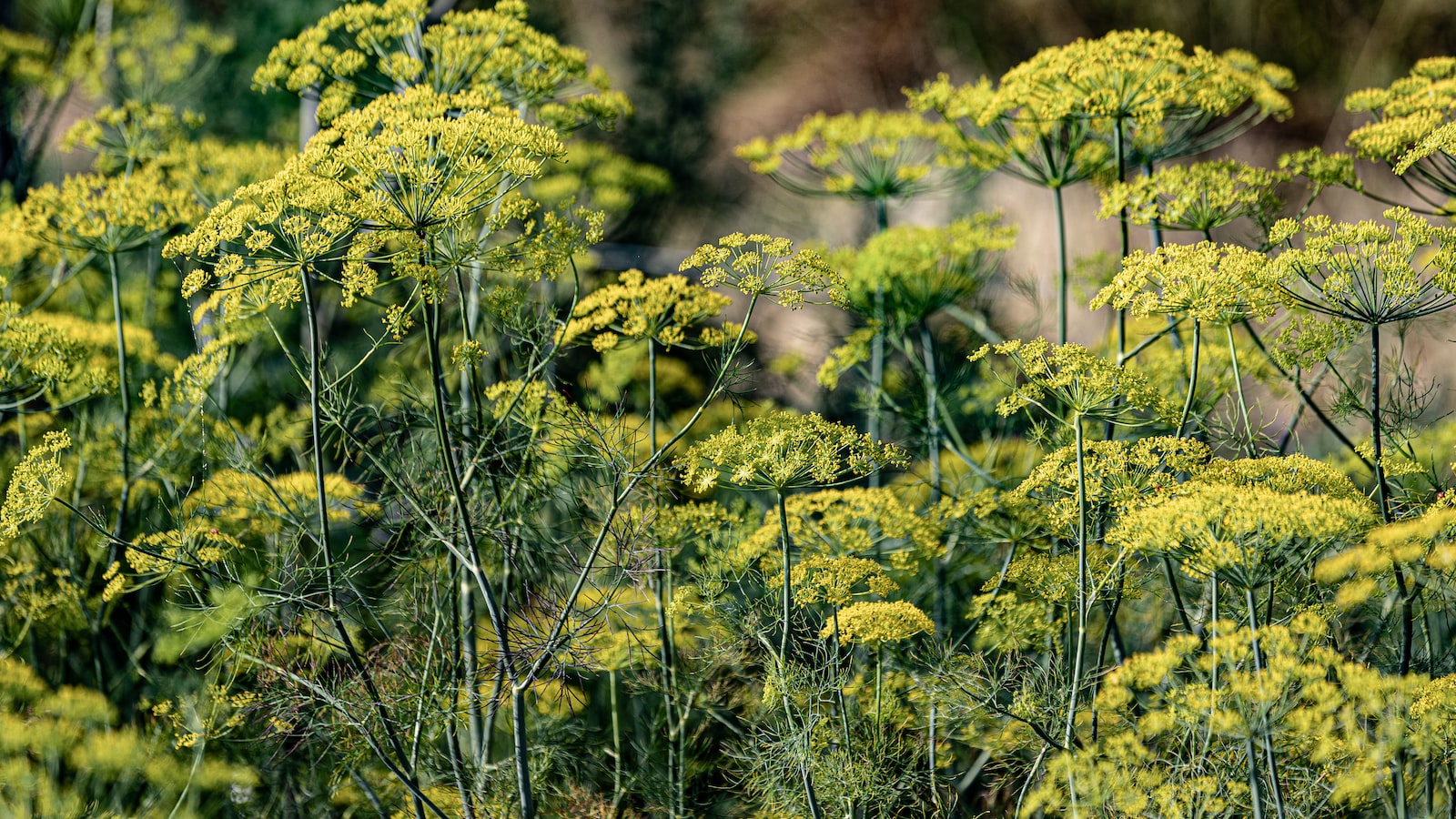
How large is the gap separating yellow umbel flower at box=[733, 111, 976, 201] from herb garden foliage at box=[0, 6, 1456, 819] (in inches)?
1.1

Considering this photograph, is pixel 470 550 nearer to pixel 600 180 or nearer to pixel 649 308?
pixel 649 308

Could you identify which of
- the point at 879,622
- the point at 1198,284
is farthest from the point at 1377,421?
the point at 879,622

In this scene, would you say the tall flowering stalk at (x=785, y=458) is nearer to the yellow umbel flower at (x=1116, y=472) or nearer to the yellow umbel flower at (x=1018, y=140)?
the yellow umbel flower at (x=1116, y=472)

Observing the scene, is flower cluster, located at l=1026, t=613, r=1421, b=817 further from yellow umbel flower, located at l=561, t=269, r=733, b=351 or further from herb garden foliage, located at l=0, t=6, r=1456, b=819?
yellow umbel flower, located at l=561, t=269, r=733, b=351

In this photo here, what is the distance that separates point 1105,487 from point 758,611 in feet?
3.46

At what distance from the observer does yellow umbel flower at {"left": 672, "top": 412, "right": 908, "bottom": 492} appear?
8.28 feet

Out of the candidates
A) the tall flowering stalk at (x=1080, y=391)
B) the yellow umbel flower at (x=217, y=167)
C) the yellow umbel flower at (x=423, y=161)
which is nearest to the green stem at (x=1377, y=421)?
the tall flowering stalk at (x=1080, y=391)

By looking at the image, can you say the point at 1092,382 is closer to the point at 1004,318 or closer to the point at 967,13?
the point at 1004,318

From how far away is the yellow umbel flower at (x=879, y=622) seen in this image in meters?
2.55

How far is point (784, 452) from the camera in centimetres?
258

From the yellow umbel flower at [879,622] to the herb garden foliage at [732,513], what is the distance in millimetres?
16

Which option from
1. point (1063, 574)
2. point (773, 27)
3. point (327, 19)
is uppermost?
point (773, 27)

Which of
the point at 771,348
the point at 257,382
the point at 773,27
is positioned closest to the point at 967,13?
the point at 773,27

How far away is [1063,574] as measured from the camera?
2.82 meters
